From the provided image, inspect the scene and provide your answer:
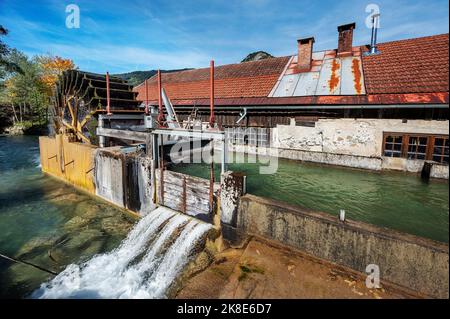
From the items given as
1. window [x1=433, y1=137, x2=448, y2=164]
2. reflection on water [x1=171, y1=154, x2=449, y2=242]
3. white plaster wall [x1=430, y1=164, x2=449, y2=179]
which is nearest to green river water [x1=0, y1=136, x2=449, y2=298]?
reflection on water [x1=171, y1=154, x2=449, y2=242]

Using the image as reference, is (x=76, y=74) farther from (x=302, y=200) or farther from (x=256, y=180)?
(x=302, y=200)

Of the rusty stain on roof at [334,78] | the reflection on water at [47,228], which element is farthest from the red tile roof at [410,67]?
the reflection on water at [47,228]

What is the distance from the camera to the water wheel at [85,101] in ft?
36.7

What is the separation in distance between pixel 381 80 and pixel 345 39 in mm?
3909

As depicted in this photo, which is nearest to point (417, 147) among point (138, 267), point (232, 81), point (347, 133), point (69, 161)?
point (347, 133)

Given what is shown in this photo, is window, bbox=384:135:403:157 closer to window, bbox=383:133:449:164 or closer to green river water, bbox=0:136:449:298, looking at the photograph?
window, bbox=383:133:449:164

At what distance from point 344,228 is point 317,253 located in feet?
2.20

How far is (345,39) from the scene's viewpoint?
12.0m

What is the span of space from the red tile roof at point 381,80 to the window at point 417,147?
132 cm

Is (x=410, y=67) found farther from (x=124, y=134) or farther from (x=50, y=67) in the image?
(x=50, y=67)

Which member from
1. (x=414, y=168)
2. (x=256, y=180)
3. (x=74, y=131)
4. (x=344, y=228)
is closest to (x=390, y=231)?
(x=344, y=228)

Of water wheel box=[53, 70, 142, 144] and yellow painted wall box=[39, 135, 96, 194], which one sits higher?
water wheel box=[53, 70, 142, 144]

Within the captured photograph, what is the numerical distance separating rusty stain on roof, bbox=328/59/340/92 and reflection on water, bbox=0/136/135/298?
981cm

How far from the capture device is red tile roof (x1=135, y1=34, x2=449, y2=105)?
27.2 ft
